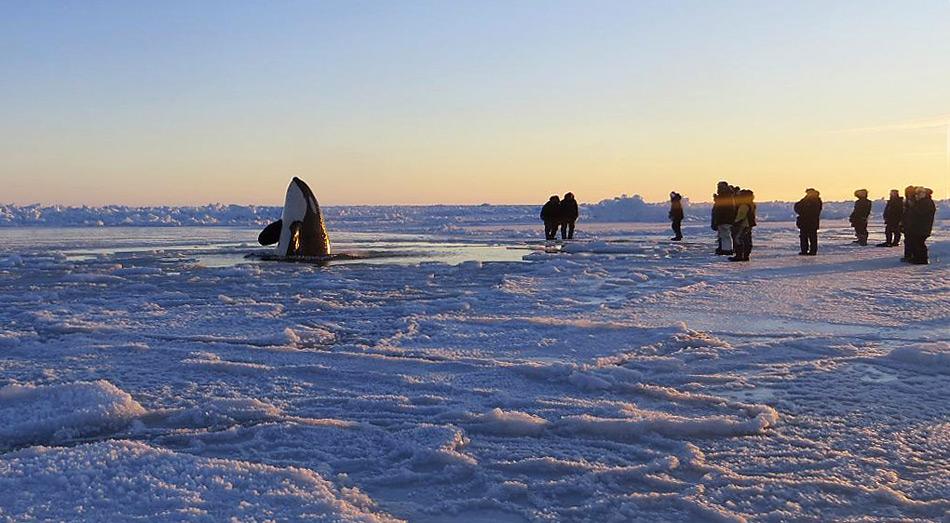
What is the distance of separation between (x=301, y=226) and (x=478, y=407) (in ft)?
41.3

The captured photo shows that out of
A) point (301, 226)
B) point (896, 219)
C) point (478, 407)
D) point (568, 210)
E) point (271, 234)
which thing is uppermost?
point (568, 210)

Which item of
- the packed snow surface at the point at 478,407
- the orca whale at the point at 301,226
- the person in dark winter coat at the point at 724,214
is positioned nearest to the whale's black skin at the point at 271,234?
the orca whale at the point at 301,226

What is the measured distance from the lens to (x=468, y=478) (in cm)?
317

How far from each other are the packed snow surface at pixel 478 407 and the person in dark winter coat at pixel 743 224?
5.36 meters

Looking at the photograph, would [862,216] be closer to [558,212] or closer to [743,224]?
[743,224]

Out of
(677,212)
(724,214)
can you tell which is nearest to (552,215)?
(677,212)

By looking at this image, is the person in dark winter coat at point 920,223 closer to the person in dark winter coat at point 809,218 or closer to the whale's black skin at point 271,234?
the person in dark winter coat at point 809,218

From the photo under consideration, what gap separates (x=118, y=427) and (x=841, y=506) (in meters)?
3.13

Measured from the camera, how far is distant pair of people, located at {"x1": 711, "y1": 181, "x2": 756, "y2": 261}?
14758 mm

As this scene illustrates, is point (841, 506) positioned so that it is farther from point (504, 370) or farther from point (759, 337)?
point (759, 337)

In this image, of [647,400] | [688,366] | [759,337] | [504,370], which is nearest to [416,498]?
[647,400]

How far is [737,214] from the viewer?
49.1 feet

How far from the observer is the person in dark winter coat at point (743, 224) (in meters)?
14.7

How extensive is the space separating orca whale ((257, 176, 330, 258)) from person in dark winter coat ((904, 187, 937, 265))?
421 inches
